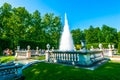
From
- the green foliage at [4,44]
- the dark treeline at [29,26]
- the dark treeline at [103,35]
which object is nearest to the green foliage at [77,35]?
the dark treeline at [103,35]

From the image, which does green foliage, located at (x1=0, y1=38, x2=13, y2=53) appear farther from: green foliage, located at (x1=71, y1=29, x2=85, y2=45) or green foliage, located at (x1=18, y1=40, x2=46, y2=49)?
green foliage, located at (x1=71, y1=29, x2=85, y2=45)

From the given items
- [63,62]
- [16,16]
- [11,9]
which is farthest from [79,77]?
[11,9]

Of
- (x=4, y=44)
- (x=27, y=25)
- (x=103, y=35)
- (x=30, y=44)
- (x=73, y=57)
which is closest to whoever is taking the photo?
(x=73, y=57)

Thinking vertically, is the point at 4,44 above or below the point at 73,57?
above

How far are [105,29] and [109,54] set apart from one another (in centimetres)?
5161

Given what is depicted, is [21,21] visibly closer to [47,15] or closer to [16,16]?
[16,16]

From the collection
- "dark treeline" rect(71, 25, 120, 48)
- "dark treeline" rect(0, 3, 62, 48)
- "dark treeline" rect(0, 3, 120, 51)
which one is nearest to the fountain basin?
"dark treeline" rect(0, 3, 120, 51)

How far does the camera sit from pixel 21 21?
46.7 meters

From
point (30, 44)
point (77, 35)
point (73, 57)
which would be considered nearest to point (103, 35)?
A: point (77, 35)

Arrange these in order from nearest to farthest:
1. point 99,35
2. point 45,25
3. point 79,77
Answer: point 79,77 → point 45,25 → point 99,35

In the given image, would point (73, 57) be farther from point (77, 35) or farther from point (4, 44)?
point (77, 35)

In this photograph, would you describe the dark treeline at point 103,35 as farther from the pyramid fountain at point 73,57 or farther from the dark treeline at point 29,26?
the pyramid fountain at point 73,57


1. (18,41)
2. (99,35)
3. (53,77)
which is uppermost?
(99,35)

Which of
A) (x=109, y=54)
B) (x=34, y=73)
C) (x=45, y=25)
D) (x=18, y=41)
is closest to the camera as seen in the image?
(x=34, y=73)
